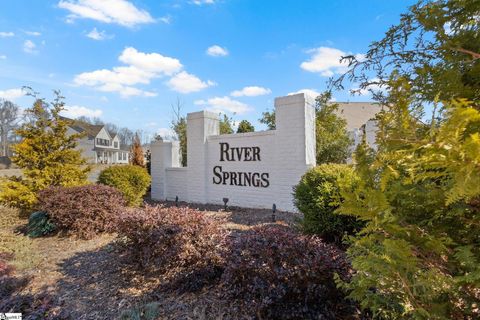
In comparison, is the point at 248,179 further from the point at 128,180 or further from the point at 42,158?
the point at 42,158

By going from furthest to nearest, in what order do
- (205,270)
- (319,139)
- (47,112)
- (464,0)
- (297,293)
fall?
(319,139) → (47,112) → (205,270) → (297,293) → (464,0)

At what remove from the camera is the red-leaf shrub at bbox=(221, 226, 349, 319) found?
7.84 feet

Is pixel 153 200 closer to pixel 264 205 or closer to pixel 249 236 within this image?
pixel 264 205

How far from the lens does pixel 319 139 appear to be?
28.5 ft

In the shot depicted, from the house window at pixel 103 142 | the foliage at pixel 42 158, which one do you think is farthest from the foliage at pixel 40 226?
the house window at pixel 103 142

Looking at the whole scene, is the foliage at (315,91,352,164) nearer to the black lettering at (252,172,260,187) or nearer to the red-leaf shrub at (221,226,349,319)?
the black lettering at (252,172,260,187)

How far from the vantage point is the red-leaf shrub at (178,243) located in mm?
3254

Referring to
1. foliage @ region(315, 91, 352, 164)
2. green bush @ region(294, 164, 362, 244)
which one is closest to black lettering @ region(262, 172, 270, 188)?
foliage @ region(315, 91, 352, 164)

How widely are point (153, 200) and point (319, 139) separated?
570 centimetres

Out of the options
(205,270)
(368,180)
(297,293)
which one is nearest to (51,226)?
(205,270)

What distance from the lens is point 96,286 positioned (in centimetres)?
343

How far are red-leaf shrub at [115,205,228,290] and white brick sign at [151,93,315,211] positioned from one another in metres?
3.55

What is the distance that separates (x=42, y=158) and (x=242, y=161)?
5106 millimetres

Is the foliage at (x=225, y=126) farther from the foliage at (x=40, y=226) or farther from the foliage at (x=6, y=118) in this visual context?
the foliage at (x=6, y=118)
